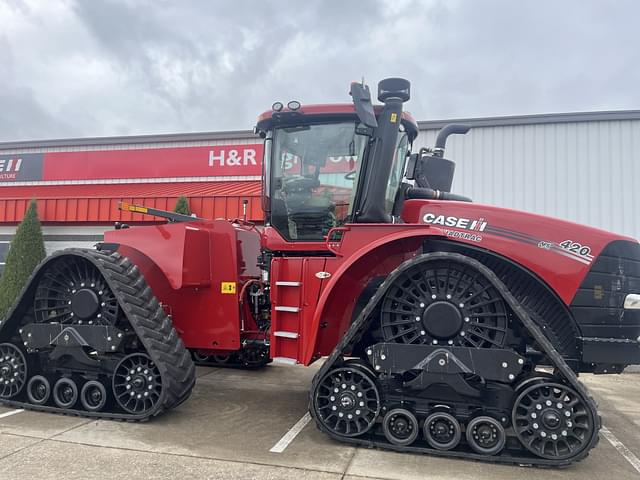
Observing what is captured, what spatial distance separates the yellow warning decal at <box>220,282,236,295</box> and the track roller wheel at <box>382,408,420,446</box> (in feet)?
6.86

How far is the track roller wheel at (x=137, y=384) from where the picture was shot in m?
4.43

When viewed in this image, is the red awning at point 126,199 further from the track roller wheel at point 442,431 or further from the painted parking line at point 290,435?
the track roller wheel at point 442,431

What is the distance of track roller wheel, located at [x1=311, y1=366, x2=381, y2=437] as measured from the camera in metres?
3.88

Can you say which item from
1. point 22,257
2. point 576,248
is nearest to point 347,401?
point 576,248

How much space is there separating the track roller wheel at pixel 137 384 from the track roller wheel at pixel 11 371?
1104mm

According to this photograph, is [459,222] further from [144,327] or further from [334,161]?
[144,327]

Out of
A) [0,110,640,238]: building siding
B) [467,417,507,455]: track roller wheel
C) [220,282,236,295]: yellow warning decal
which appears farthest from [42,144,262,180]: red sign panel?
[467,417,507,455]: track roller wheel

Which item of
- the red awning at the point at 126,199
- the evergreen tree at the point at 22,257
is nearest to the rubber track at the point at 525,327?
the red awning at the point at 126,199

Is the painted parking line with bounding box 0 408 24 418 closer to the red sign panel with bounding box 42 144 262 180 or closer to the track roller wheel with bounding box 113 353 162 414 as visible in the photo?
the track roller wheel with bounding box 113 353 162 414

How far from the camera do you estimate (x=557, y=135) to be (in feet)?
35.9

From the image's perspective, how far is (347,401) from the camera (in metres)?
3.89

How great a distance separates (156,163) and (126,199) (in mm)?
1708

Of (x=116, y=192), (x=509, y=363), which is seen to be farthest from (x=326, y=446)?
(x=116, y=192)

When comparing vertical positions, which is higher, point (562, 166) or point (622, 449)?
point (562, 166)
